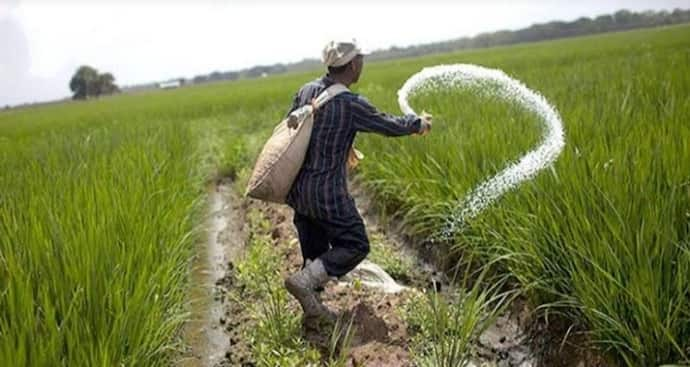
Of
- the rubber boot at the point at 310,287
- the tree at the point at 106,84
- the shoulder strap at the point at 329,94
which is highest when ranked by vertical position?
the tree at the point at 106,84

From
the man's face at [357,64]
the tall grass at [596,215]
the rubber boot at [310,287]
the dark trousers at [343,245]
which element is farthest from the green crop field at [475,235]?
the man's face at [357,64]

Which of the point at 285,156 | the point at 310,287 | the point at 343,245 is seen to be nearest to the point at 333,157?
the point at 285,156

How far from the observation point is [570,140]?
9.89 feet

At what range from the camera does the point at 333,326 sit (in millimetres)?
2408

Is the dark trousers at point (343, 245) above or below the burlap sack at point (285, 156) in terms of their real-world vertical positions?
below

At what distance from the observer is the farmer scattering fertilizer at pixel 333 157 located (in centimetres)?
228

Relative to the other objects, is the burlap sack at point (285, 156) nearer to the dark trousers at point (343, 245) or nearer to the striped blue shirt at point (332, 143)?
the striped blue shirt at point (332, 143)

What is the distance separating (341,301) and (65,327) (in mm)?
1342

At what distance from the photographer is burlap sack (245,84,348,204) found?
7.48ft

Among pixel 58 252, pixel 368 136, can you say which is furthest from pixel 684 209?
pixel 368 136

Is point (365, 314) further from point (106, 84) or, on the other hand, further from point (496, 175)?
point (106, 84)

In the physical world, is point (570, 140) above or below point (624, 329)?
above

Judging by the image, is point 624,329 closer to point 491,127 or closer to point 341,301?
point 341,301

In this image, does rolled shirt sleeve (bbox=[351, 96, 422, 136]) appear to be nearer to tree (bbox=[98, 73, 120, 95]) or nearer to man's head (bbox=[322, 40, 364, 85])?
man's head (bbox=[322, 40, 364, 85])
